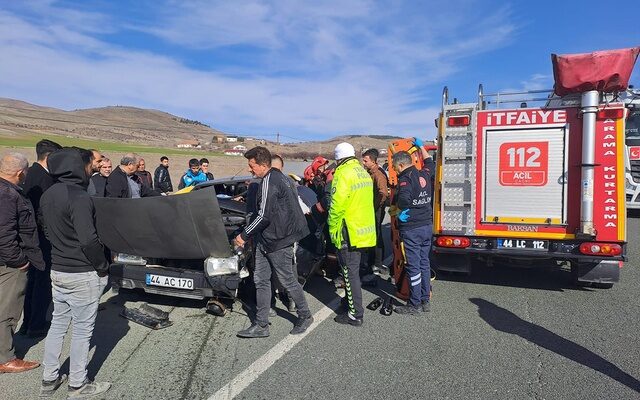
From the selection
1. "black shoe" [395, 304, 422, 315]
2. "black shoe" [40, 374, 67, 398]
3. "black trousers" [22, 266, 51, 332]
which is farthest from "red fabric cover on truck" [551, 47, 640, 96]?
"black trousers" [22, 266, 51, 332]

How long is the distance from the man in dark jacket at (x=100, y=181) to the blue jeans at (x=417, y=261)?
4.14m

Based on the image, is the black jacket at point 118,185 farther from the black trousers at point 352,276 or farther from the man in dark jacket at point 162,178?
the man in dark jacket at point 162,178

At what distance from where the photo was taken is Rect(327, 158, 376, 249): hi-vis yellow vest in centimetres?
448

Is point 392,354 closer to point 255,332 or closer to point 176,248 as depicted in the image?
point 255,332

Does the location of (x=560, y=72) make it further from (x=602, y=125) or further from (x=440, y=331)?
(x=440, y=331)

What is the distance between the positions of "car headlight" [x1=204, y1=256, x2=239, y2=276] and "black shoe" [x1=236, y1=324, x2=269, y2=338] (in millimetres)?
645

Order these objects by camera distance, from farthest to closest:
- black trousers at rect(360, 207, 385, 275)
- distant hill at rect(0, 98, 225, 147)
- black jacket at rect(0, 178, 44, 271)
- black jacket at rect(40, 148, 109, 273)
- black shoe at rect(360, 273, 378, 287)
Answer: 1. distant hill at rect(0, 98, 225, 147)
2. black trousers at rect(360, 207, 385, 275)
3. black shoe at rect(360, 273, 378, 287)
4. black jacket at rect(0, 178, 44, 271)
5. black jacket at rect(40, 148, 109, 273)

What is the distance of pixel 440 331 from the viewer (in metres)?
4.45

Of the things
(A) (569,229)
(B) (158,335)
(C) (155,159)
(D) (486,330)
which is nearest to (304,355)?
(B) (158,335)

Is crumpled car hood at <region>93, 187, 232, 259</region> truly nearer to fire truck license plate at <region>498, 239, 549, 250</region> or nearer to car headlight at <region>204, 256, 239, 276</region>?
car headlight at <region>204, 256, 239, 276</region>

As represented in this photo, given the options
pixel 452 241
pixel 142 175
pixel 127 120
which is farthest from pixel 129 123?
pixel 452 241

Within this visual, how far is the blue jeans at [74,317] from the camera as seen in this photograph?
3229 mm

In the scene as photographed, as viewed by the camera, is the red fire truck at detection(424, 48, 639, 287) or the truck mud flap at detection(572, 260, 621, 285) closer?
the red fire truck at detection(424, 48, 639, 287)

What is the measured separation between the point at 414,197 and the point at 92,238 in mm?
3232
